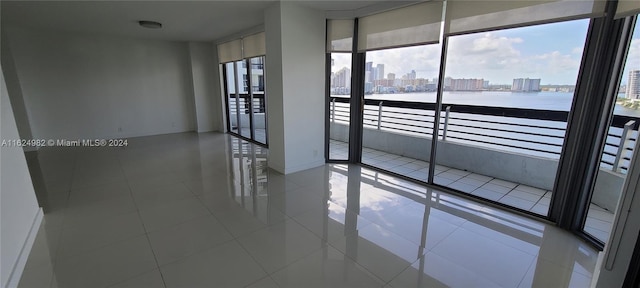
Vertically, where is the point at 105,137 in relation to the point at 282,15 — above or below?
below

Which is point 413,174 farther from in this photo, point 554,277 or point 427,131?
point 554,277

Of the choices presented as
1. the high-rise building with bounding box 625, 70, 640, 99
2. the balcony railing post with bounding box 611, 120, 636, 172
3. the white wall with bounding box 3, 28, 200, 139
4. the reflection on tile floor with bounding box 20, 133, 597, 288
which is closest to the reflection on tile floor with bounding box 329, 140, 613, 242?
the reflection on tile floor with bounding box 20, 133, 597, 288

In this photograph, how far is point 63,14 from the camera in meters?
3.94

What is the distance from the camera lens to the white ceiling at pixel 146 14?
3.44 metres

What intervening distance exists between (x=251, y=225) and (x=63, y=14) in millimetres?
4350

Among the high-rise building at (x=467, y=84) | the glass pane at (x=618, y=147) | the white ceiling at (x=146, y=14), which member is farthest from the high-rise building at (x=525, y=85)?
the white ceiling at (x=146, y=14)

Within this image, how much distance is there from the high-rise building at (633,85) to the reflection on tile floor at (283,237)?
1.23 m

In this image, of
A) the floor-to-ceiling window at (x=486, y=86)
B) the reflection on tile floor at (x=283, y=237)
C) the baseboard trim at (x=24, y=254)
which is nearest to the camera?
the baseboard trim at (x=24, y=254)

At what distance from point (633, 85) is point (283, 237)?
2982 millimetres

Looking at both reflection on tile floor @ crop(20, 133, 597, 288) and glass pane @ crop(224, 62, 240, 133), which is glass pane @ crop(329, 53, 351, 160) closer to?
reflection on tile floor @ crop(20, 133, 597, 288)

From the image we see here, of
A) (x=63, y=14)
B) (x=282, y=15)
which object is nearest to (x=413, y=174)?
(x=282, y=15)

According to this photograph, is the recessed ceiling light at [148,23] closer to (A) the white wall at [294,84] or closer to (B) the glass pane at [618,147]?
(A) the white wall at [294,84]

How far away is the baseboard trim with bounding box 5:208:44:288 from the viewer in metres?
1.73

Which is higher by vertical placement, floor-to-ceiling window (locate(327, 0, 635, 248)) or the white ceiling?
the white ceiling
